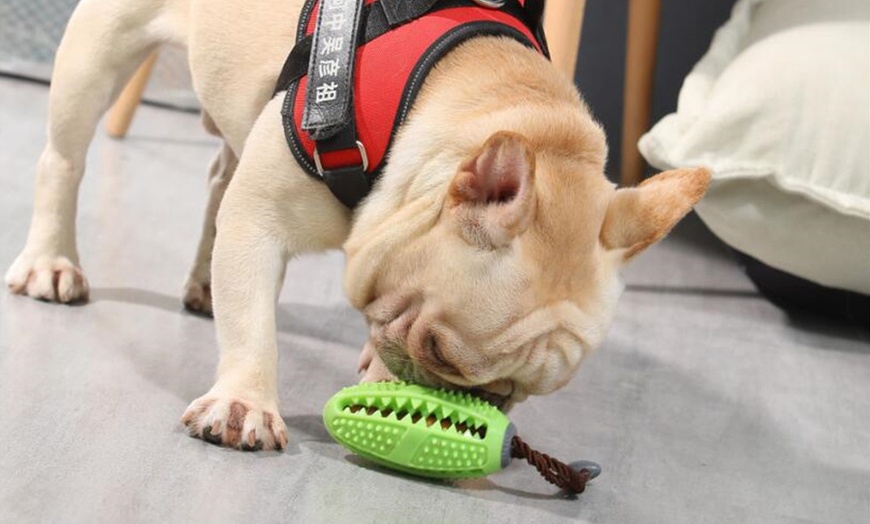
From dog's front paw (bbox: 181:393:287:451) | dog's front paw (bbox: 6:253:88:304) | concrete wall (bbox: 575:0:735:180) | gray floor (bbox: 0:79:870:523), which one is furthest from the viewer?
concrete wall (bbox: 575:0:735:180)

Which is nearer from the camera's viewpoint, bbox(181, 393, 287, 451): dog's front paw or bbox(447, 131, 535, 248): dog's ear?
bbox(447, 131, 535, 248): dog's ear

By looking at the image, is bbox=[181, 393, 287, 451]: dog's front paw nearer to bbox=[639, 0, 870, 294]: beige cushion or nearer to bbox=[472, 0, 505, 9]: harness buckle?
bbox=[472, 0, 505, 9]: harness buckle

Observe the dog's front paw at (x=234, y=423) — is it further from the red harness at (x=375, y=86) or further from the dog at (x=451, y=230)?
the red harness at (x=375, y=86)

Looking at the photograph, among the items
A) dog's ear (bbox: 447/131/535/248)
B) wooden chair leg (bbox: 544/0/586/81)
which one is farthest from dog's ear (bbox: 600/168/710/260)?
wooden chair leg (bbox: 544/0/586/81)

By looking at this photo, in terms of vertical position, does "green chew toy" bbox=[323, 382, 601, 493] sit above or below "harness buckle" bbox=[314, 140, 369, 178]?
below

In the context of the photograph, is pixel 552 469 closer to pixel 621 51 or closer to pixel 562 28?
pixel 562 28

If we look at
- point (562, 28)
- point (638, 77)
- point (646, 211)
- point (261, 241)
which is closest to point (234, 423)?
point (261, 241)

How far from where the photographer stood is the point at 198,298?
2141 mm

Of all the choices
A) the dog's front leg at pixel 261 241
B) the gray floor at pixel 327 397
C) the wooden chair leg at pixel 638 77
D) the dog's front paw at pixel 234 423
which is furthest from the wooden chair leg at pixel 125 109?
the dog's front paw at pixel 234 423

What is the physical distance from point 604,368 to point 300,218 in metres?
0.78

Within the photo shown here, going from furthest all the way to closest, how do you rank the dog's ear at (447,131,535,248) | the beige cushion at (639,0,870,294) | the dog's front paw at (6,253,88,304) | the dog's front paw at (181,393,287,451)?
the beige cushion at (639,0,870,294) → the dog's front paw at (6,253,88,304) → the dog's front paw at (181,393,287,451) → the dog's ear at (447,131,535,248)

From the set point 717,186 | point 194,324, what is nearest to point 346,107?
point 194,324

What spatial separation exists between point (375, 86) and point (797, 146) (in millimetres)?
1175

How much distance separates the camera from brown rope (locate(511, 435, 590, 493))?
5.07 ft
